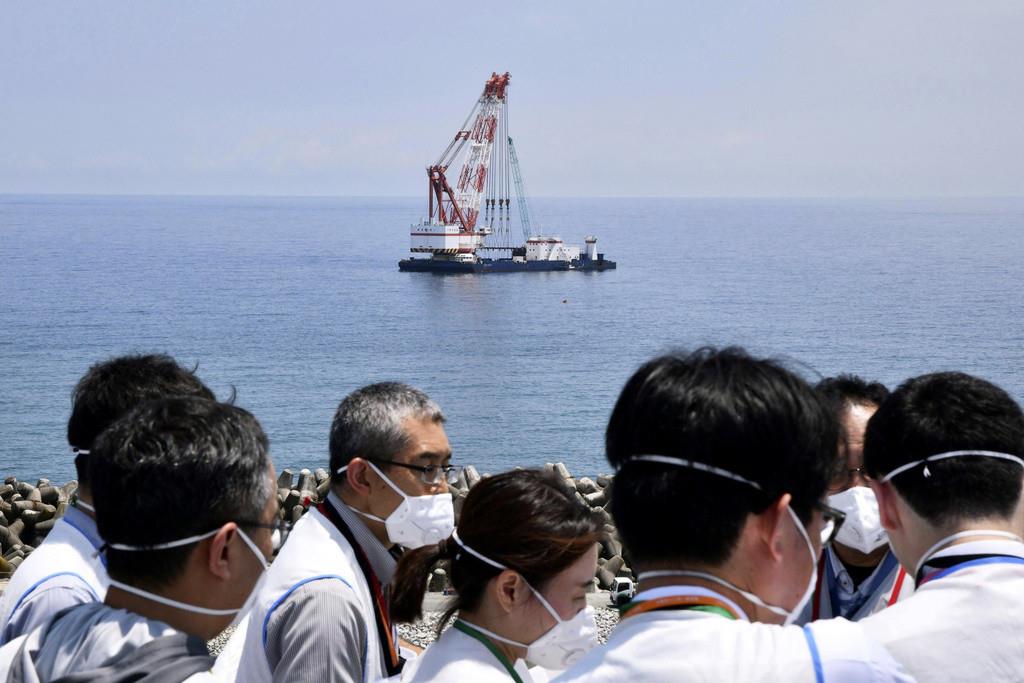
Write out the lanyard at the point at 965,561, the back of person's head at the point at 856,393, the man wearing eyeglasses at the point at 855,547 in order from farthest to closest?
the back of person's head at the point at 856,393 < the man wearing eyeglasses at the point at 855,547 < the lanyard at the point at 965,561

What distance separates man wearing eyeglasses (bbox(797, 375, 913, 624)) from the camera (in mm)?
3414

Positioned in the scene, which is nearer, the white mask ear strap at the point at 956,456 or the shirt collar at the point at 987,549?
the shirt collar at the point at 987,549

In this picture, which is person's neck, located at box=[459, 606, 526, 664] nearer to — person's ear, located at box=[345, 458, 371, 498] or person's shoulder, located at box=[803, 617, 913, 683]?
person's ear, located at box=[345, 458, 371, 498]

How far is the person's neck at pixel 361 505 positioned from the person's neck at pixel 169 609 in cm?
131

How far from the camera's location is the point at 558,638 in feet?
10.0

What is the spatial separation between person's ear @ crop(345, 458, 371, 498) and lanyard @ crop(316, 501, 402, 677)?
0.29 ft

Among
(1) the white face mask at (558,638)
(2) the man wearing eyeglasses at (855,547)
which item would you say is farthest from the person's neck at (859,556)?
(1) the white face mask at (558,638)

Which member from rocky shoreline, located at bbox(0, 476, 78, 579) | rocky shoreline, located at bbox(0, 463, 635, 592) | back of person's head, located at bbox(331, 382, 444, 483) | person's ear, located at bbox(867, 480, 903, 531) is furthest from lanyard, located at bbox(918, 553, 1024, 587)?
rocky shoreline, located at bbox(0, 476, 78, 579)

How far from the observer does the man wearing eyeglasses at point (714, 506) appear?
1.75m

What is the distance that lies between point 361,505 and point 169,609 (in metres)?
1.34

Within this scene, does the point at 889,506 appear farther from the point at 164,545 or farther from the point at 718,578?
A: the point at 164,545

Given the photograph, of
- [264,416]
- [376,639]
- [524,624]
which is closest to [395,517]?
[376,639]

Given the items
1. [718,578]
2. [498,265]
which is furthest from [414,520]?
[498,265]

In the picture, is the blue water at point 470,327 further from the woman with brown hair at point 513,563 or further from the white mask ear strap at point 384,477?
the white mask ear strap at point 384,477
